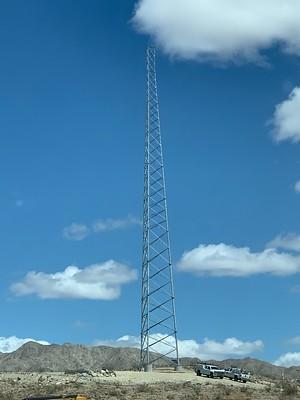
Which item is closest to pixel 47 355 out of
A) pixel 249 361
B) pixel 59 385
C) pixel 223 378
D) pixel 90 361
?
pixel 90 361

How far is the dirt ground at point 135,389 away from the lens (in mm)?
53188

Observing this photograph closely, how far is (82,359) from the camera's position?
16688cm

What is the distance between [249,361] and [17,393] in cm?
13090

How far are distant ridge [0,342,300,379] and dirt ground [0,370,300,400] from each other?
300 feet

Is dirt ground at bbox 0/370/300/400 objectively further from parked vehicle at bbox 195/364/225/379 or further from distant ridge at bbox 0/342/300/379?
distant ridge at bbox 0/342/300/379

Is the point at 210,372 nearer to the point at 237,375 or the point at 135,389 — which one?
the point at 237,375

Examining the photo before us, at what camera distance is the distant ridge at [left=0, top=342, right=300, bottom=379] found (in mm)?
160375

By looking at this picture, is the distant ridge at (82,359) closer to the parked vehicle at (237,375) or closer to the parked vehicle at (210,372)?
the parked vehicle at (237,375)

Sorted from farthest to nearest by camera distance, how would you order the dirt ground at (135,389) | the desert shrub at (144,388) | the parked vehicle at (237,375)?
the parked vehicle at (237,375)
the desert shrub at (144,388)
the dirt ground at (135,389)

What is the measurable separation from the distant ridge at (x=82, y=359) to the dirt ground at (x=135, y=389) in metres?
91.4

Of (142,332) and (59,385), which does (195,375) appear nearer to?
(142,332)

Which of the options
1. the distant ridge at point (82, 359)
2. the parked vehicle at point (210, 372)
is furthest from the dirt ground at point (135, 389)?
the distant ridge at point (82, 359)

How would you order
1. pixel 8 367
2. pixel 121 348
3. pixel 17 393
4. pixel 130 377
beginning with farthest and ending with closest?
pixel 121 348
pixel 8 367
pixel 130 377
pixel 17 393

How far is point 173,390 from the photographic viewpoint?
56.1 metres
